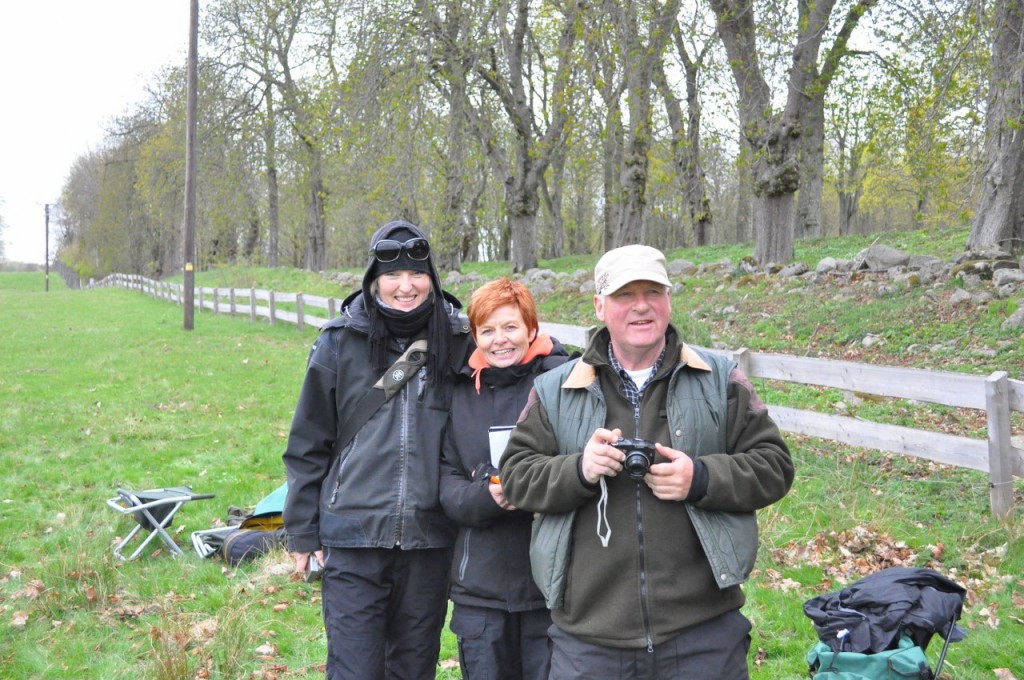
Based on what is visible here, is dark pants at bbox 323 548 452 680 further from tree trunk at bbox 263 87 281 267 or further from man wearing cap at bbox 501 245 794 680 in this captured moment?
tree trunk at bbox 263 87 281 267

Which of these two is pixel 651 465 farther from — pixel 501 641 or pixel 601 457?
pixel 501 641

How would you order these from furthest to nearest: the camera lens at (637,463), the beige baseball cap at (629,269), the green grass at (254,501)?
the green grass at (254,501) < the beige baseball cap at (629,269) < the camera lens at (637,463)

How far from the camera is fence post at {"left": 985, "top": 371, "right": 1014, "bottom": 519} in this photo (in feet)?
16.9

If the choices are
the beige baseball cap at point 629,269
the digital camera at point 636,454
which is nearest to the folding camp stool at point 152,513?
the beige baseball cap at point 629,269

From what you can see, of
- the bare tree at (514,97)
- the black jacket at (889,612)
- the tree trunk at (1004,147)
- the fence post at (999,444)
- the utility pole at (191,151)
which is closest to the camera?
the black jacket at (889,612)

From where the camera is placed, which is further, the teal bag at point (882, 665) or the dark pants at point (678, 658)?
the teal bag at point (882, 665)

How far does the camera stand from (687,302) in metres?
13.7

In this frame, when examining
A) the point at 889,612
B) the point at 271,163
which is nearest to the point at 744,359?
the point at 889,612

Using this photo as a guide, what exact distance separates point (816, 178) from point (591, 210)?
21371 millimetres

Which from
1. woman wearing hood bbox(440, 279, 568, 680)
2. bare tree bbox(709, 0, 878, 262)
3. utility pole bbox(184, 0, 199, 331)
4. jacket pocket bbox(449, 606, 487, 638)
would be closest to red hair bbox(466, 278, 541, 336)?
woman wearing hood bbox(440, 279, 568, 680)

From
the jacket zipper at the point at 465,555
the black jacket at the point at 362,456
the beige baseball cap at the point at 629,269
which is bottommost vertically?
the jacket zipper at the point at 465,555

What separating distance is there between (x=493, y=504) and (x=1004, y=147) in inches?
416

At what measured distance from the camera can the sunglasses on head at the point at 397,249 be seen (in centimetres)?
301

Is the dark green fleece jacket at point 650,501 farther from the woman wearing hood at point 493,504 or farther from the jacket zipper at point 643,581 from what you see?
the woman wearing hood at point 493,504
